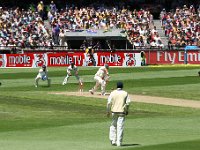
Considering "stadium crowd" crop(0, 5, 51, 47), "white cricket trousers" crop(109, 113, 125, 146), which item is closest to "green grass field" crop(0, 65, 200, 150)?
"white cricket trousers" crop(109, 113, 125, 146)

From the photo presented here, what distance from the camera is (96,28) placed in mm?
81312

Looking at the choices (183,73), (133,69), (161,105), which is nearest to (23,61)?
(133,69)

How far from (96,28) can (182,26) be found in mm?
10276

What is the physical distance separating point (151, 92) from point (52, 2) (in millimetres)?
37134

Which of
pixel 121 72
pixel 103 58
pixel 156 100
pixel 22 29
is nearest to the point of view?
pixel 156 100

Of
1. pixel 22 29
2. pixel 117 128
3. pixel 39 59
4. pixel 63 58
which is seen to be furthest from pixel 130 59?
pixel 117 128

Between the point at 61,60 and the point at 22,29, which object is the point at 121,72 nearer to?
the point at 61,60

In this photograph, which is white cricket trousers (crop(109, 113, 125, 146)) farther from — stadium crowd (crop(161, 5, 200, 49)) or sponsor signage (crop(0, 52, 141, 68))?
stadium crowd (crop(161, 5, 200, 49))

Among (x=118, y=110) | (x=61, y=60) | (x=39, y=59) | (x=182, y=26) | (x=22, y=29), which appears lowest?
(x=118, y=110)

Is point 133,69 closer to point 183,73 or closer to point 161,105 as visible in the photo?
point 183,73

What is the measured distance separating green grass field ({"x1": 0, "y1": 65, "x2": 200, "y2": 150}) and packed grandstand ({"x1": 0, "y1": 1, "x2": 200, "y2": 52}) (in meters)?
19.4

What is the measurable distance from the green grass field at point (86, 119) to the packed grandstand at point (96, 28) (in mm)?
19439

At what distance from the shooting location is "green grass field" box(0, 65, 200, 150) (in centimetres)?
2641

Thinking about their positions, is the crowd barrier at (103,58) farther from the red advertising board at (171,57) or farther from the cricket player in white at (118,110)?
the cricket player in white at (118,110)
